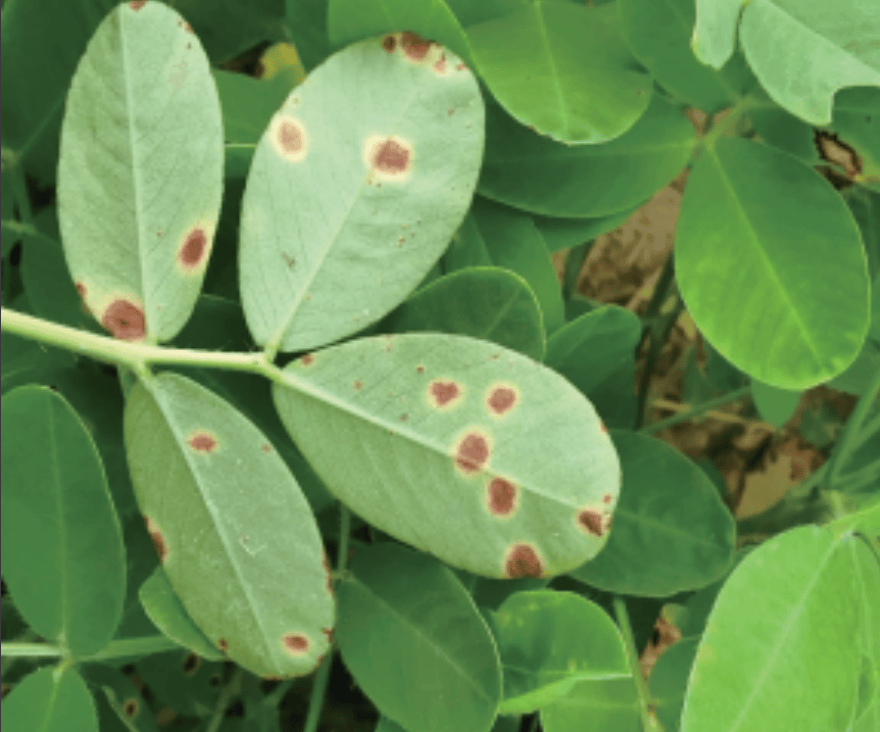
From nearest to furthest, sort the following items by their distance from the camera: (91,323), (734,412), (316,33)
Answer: (316,33) → (91,323) → (734,412)

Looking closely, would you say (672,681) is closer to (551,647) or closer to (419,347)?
(551,647)

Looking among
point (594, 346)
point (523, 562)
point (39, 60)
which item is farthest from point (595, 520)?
point (39, 60)

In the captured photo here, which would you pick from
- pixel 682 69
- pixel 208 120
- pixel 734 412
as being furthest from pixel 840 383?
pixel 208 120

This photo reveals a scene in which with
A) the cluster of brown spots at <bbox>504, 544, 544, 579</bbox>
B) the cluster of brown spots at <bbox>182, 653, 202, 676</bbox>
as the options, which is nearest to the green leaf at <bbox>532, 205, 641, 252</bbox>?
the cluster of brown spots at <bbox>504, 544, 544, 579</bbox>

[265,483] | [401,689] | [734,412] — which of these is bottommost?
[734,412]

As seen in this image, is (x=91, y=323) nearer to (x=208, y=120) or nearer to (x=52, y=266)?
(x=52, y=266)

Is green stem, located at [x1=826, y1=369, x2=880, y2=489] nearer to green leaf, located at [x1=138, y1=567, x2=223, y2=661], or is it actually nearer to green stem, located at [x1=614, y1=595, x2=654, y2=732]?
green stem, located at [x1=614, y1=595, x2=654, y2=732]
